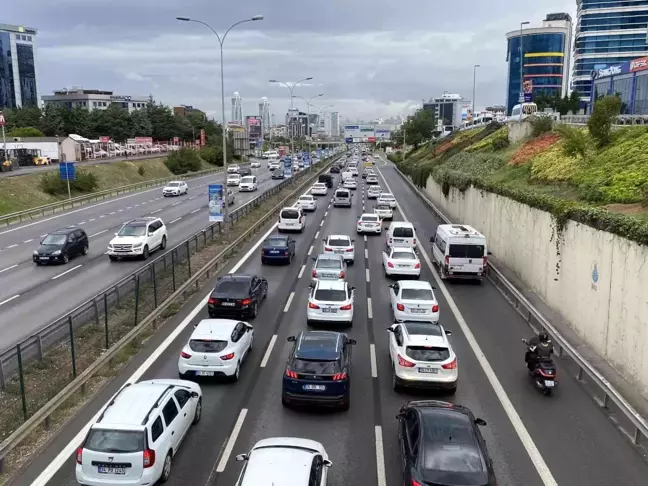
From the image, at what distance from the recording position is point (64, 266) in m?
27.1

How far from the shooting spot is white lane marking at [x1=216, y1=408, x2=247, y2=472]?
34.7ft

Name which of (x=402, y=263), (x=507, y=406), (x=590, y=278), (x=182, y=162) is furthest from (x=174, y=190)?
(x=507, y=406)

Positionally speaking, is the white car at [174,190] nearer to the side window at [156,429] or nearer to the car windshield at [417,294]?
the car windshield at [417,294]

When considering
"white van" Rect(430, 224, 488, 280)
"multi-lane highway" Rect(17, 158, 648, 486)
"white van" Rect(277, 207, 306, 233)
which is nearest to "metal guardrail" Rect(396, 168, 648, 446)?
"multi-lane highway" Rect(17, 158, 648, 486)

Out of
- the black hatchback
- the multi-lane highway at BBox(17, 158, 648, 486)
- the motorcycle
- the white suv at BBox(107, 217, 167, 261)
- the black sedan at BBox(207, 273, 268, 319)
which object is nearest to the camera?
the multi-lane highway at BBox(17, 158, 648, 486)

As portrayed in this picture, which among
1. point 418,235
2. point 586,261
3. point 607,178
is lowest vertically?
point 418,235

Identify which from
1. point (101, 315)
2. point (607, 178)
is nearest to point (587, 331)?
point (607, 178)

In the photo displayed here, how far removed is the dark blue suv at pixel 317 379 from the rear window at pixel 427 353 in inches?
65.3

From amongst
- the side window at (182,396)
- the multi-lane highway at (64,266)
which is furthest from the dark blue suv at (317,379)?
the multi-lane highway at (64,266)

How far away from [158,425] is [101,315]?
8.72 m

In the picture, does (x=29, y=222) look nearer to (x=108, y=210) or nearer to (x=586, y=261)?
(x=108, y=210)

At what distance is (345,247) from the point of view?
1093 inches

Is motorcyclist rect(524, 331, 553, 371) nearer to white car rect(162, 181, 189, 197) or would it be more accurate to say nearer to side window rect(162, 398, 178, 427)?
side window rect(162, 398, 178, 427)

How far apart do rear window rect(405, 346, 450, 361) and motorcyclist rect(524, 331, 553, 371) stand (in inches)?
96.7
